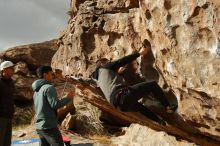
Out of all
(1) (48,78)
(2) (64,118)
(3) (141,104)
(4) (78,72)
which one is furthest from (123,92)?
(2) (64,118)

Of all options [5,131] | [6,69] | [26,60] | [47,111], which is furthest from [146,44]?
[26,60]

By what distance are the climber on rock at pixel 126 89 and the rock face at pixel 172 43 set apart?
27 cm

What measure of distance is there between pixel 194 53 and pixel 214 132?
1.84 meters

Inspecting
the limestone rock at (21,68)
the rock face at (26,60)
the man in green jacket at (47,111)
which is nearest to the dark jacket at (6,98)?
the man in green jacket at (47,111)

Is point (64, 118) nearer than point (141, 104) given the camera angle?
No

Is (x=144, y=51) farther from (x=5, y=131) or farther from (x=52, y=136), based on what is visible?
(x=5, y=131)

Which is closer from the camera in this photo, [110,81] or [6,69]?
[6,69]

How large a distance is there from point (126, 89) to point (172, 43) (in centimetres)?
150

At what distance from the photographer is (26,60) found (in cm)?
1977

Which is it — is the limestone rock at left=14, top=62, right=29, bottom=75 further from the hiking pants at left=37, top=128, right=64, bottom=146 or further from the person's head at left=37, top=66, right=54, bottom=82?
the hiking pants at left=37, top=128, right=64, bottom=146

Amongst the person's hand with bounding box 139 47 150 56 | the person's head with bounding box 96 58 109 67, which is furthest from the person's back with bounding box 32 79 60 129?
the person's head with bounding box 96 58 109 67

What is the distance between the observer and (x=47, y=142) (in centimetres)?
866

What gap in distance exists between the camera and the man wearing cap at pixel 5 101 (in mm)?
8461

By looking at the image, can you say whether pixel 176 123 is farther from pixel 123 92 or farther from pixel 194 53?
pixel 194 53
